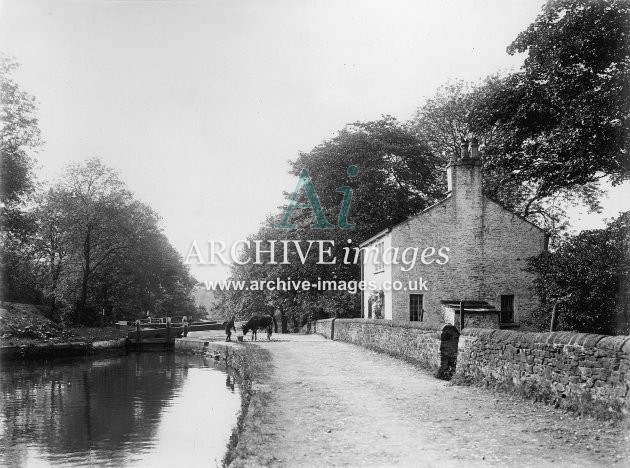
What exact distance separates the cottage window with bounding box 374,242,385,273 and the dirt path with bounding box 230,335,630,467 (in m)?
17.2

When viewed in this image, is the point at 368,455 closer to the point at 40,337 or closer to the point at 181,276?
the point at 40,337

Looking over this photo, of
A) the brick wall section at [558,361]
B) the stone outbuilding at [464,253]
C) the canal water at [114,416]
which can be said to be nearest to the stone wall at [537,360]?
the brick wall section at [558,361]

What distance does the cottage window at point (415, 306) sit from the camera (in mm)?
27281

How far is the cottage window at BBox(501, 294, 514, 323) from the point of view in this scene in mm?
27312

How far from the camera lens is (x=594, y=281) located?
20.3 meters

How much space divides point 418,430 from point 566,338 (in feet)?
8.31

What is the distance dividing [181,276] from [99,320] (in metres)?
11.2

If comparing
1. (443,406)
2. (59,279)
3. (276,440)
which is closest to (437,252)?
(443,406)

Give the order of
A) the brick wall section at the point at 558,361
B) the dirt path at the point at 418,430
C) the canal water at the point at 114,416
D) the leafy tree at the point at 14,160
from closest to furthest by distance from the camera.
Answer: the dirt path at the point at 418,430, the brick wall section at the point at 558,361, the canal water at the point at 114,416, the leafy tree at the point at 14,160

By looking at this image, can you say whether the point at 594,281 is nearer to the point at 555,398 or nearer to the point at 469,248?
the point at 469,248

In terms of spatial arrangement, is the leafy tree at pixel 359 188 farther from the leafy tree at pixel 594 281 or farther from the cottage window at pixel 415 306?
Answer: the leafy tree at pixel 594 281

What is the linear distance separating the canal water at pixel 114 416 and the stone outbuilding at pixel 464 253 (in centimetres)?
922

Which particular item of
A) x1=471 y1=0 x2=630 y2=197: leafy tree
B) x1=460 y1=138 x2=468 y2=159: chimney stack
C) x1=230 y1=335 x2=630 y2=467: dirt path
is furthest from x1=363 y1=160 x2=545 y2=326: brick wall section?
x1=230 y1=335 x2=630 y2=467: dirt path

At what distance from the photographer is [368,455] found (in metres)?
6.48
